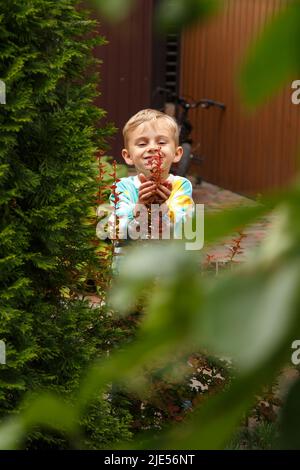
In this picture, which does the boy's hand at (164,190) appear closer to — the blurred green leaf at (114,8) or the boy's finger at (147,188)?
the boy's finger at (147,188)

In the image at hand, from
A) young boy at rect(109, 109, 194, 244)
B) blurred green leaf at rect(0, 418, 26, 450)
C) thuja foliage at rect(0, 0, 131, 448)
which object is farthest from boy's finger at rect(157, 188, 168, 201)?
blurred green leaf at rect(0, 418, 26, 450)

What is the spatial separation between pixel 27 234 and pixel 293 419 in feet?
8.97

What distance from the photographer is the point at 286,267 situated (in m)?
0.39

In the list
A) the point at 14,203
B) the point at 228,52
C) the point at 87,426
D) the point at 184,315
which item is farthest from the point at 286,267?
the point at 228,52

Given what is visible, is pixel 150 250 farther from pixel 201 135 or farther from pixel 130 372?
pixel 201 135

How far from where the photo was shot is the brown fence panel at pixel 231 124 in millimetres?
12000

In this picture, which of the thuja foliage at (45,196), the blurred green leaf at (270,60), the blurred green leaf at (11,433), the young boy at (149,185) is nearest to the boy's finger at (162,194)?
the young boy at (149,185)

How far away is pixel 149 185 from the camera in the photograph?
3.72 m

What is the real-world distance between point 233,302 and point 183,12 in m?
0.14

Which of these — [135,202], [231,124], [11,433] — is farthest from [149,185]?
[231,124]

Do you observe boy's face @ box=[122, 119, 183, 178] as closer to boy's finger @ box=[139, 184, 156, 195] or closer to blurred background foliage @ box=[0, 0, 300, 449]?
boy's finger @ box=[139, 184, 156, 195]

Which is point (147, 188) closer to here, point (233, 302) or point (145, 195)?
point (145, 195)

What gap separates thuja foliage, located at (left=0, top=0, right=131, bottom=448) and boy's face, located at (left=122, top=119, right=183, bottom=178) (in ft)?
2.36

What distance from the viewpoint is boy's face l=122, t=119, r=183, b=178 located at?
418 centimetres
